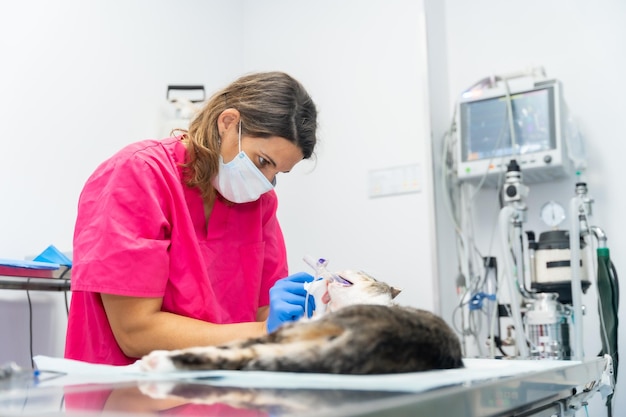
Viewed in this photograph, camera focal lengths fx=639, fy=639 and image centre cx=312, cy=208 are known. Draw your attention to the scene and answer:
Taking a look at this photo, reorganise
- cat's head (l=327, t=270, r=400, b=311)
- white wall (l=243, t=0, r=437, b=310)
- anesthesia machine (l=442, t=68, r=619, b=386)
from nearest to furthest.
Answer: cat's head (l=327, t=270, r=400, b=311)
anesthesia machine (l=442, t=68, r=619, b=386)
white wall (l=243, t=0, r=437, b=310)

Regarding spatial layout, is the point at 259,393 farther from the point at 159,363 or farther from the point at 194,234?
the point at 194,234

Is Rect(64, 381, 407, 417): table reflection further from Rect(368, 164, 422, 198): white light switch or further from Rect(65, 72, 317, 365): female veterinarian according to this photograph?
Rect(368, 164, 422, 198): white light switch

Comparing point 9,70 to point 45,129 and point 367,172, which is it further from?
point 367,172

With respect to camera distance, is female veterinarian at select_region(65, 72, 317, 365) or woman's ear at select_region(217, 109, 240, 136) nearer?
female veterinarian at select_region(65, 72, 317, 365)

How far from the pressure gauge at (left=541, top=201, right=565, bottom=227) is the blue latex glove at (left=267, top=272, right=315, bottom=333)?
1474mm

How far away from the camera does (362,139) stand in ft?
9.82

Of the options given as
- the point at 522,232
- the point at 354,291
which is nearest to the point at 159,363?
the point at 354,291

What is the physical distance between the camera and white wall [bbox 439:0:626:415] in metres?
2.59

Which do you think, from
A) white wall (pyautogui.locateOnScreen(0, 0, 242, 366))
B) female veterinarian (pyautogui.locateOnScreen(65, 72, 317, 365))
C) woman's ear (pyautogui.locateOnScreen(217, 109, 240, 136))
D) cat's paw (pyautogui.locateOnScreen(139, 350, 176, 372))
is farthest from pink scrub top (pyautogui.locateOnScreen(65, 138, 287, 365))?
white wall (pyautogui.locateOnScreen(0, 0, 242, 366))

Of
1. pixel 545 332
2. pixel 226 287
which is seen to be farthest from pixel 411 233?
pixel 226 287

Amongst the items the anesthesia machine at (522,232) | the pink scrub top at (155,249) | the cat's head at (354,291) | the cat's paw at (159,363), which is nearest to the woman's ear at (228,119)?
the pink scrub top at (155,249)

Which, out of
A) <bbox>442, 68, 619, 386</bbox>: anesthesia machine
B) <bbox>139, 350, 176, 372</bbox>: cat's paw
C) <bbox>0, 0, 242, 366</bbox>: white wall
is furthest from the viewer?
<bbox>0, 0, 242, 366</bbox>: white wall

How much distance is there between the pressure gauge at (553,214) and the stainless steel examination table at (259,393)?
185cm

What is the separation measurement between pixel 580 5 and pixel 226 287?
6.91 ft
